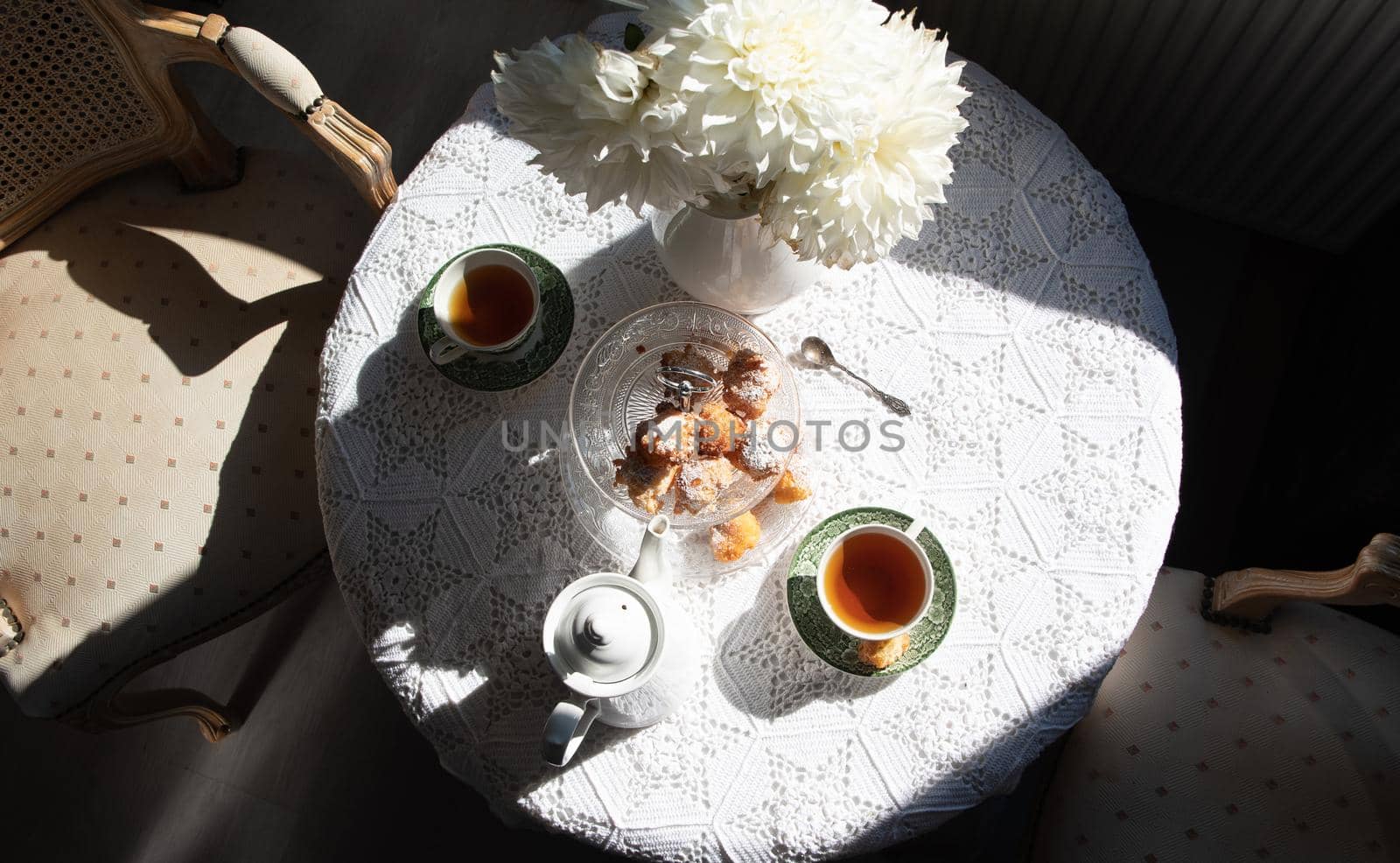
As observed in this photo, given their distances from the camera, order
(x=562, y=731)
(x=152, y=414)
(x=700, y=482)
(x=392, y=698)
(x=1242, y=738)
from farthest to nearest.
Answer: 1. (x=392, y=698)
2. (x=152, y=414)
3. (x=1242, y=738)
4. (x=700, y=482)
5. (x=562, y=731)

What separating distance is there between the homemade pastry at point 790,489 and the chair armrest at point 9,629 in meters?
1.00

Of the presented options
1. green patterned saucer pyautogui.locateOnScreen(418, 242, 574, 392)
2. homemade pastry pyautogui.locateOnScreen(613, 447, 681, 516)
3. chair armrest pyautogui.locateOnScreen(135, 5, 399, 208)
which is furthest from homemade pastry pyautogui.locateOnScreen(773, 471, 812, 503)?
chair armrest pyautogui.locateOnScreen(135, 5, 399, 208)

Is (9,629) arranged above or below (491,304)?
below

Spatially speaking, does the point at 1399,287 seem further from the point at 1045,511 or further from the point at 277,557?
the point at 277,557

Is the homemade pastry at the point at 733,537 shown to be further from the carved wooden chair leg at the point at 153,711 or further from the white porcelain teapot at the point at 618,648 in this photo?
the carved wooden chair leg at the point at 153,711

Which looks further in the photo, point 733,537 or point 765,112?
point 733,537

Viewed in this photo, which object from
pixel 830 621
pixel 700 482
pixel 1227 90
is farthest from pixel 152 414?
pixel 1227 90

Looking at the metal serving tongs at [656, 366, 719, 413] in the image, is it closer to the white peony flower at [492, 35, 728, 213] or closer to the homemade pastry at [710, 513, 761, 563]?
the homemade pastry at [710, 513, 761, 563]

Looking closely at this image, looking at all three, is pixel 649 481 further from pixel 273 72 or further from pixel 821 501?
pixel 273 72

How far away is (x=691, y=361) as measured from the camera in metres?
0.92

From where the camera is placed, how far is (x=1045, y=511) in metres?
0.95

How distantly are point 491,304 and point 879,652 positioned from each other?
0.54 meters

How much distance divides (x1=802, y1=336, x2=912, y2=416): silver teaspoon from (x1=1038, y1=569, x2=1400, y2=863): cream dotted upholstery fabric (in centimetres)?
49

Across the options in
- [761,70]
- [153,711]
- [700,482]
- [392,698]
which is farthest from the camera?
[392,698]
